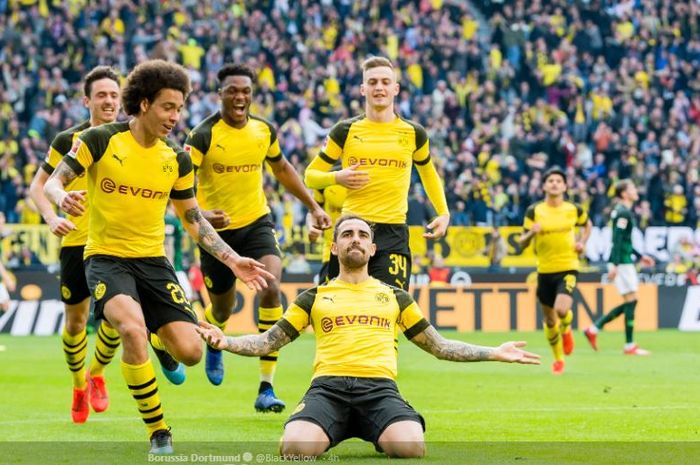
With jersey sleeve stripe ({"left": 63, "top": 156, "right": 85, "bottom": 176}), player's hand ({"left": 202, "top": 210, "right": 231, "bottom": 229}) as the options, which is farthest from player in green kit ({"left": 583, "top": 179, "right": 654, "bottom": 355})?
jersey sleeve stripe ({"left": 63, "top": 156, "right": 85, "bottom": 176})

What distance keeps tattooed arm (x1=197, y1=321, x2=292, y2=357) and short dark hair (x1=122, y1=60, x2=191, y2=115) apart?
5.39 feet

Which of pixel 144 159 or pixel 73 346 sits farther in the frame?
pixel 73 346

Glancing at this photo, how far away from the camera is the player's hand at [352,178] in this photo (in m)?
11.3

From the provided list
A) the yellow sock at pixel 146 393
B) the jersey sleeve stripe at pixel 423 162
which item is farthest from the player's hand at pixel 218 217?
the yellow sock at pixel 146 393

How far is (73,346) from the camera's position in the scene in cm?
1210

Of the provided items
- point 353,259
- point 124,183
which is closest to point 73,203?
point 124,183

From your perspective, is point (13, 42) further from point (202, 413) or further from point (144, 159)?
point (144, 159)

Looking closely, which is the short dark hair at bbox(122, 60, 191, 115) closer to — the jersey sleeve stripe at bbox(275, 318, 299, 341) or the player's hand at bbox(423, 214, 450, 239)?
the jersey sleeve stripe at bbox(275, 318, 299, 341)

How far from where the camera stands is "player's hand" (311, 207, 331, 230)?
40.1 ft

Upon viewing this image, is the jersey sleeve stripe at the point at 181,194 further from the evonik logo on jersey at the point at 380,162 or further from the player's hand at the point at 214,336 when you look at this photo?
the evonik logo on jersey at the point at 380,162

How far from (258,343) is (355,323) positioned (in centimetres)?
67

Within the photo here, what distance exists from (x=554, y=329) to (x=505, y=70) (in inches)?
786

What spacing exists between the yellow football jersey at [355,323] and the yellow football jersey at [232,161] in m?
3.29

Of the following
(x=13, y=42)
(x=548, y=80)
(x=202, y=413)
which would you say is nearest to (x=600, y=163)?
(x=548, y=80)
